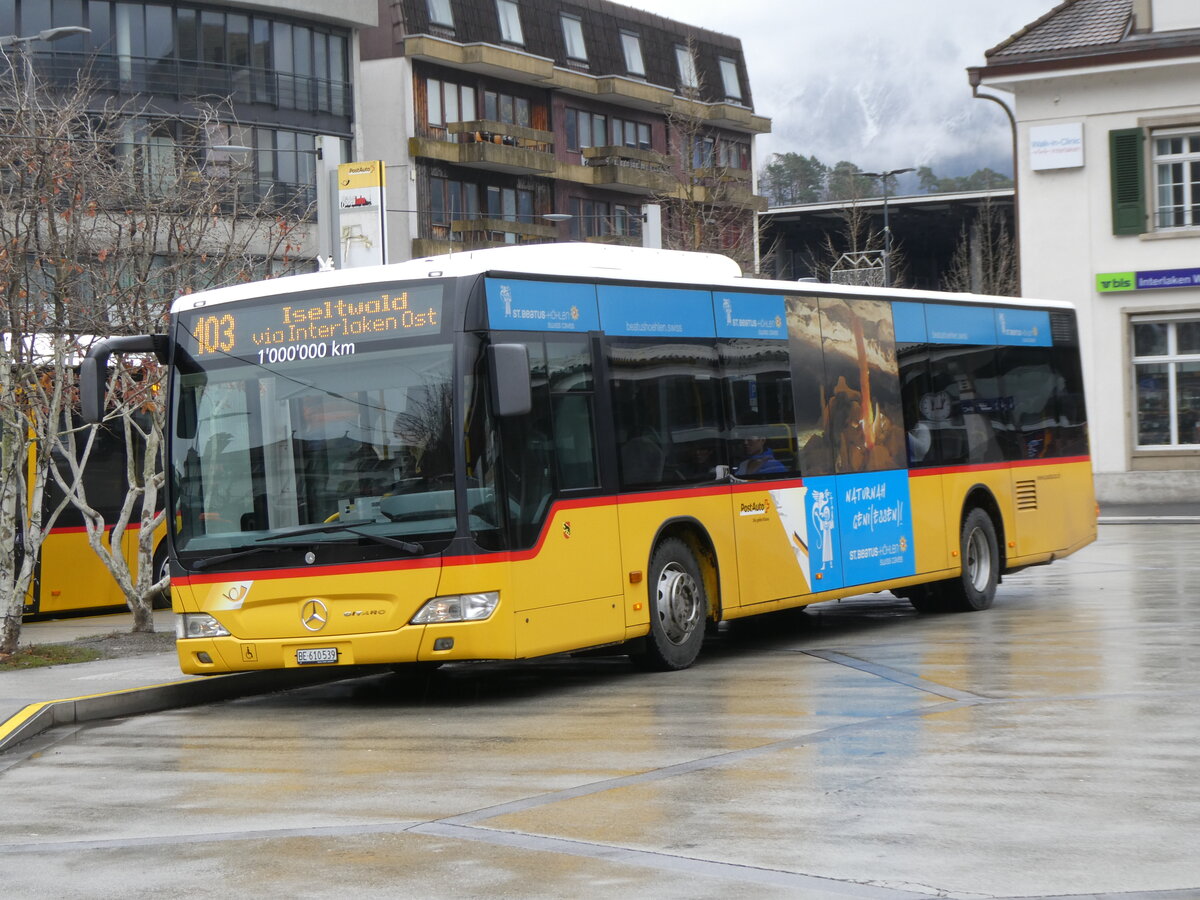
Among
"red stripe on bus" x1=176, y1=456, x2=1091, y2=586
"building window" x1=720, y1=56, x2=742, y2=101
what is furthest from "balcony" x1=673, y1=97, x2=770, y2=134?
"red stripe on bus" x1=176, y1=456, x2=1091, y2=586

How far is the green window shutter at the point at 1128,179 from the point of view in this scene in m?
36.1

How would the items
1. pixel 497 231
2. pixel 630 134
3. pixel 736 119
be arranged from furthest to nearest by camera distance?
pixel 736 119
pixel 630 134
pixel 497 231

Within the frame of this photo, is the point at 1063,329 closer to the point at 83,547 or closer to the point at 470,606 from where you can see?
the point at 470,606

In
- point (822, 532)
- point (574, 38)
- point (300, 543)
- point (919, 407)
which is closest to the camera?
point (300, 543)

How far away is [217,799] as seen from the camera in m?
8.91

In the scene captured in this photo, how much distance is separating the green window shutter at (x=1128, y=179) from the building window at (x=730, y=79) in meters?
37.7

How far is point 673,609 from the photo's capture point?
1347cm

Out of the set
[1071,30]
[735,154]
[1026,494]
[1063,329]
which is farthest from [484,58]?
[1026,494]

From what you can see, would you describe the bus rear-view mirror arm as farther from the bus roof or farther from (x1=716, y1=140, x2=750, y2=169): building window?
(x1=716, y1=140, x2=750, y2=169): building window

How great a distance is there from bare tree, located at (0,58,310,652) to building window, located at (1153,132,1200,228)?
2255 centimetres

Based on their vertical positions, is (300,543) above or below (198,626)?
above

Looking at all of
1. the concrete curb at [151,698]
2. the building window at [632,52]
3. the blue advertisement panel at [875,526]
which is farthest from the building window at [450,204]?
the concrete curb at [151,698]

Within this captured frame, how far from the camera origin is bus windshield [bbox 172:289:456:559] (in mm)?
11828

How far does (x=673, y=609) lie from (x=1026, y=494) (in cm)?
672
